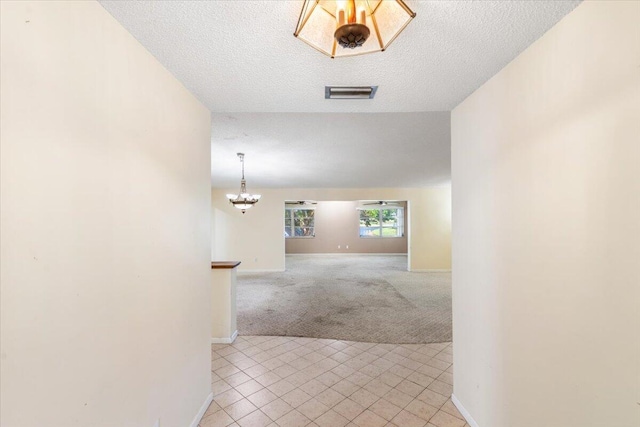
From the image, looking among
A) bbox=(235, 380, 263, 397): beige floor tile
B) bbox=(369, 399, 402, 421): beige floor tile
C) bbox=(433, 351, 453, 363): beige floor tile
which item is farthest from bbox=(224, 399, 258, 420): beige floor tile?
bbox=(433, 351, 453, 363): beige floor tile

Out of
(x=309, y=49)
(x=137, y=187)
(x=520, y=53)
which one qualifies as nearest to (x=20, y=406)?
(x=137, y=187)

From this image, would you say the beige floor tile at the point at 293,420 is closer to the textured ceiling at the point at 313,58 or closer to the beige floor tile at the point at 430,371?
the beige floor tile at the point at 430,371

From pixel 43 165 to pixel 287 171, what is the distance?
4.55 m

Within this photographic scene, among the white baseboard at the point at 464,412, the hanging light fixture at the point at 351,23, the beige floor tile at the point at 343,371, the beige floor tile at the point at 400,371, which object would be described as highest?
the hanging light fixture at the point at 351,23

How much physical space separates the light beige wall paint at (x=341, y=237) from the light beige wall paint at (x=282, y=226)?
3627 mm

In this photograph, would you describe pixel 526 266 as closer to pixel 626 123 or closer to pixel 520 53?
pixel 626 123

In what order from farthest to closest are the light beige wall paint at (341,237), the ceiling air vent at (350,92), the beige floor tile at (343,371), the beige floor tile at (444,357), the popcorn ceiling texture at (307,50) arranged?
1. the light beige wall paint at (341,237)
2. the beige floor tile at (444,357)
3. the beige floor tile at (343,371)
4. the ceiling air vent at (350,92)
5. the popcorn ceiling texture at (307,50)

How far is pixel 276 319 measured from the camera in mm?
4129

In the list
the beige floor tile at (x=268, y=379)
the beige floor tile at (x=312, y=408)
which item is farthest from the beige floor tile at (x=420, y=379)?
the beige floor tile at (x=268, y=379)

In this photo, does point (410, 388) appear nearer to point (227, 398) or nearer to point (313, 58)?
point (227, 398)

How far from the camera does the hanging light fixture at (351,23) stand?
914 mm

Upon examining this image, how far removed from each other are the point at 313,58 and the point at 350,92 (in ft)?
1.52

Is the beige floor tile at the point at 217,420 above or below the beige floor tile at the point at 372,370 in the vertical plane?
above

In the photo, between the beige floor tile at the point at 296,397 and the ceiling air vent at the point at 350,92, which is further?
the beige floor tile at the point at 296,397
